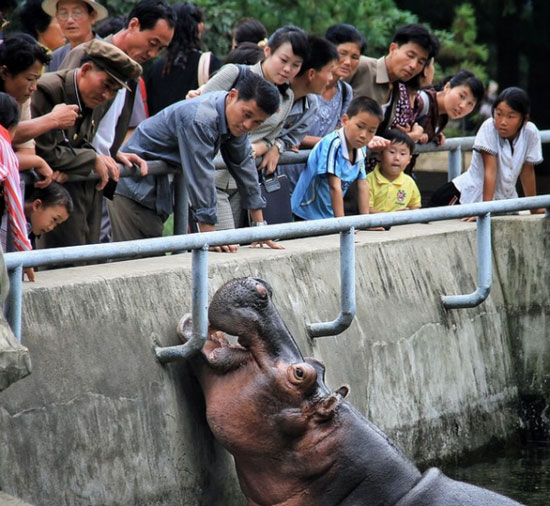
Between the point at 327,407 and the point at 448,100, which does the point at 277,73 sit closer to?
the point at 448,100

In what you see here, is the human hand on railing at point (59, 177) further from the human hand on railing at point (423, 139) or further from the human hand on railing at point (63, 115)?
the human hand on railing at point (423, 139)

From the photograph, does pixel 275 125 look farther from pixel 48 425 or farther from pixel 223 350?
pixel 48 425

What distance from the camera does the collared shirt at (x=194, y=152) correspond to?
5828mm

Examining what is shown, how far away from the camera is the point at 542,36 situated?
51.1 feet

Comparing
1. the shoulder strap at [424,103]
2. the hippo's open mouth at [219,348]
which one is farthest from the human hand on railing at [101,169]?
the shoulder strap at [424,103]

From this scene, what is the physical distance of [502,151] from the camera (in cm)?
772

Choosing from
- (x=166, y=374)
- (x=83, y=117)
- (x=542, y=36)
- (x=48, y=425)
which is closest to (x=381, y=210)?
(x=83, y=117)

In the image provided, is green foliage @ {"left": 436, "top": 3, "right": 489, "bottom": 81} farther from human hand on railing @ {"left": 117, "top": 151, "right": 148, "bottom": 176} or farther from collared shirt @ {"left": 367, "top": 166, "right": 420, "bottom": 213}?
human hand on railing @ {"left": 117, "top": 151, "right": 148, "bottom": 176}

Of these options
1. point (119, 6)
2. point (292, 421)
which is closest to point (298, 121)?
point (292, 421)

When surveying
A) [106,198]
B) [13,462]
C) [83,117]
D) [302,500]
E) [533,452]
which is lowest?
[533,452]

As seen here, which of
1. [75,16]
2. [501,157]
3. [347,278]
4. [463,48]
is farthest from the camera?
[463,48]

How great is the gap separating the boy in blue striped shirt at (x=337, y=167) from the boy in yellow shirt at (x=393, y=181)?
330mm

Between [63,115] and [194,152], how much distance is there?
26.5 inches

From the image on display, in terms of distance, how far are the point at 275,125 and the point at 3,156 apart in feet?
8.06
